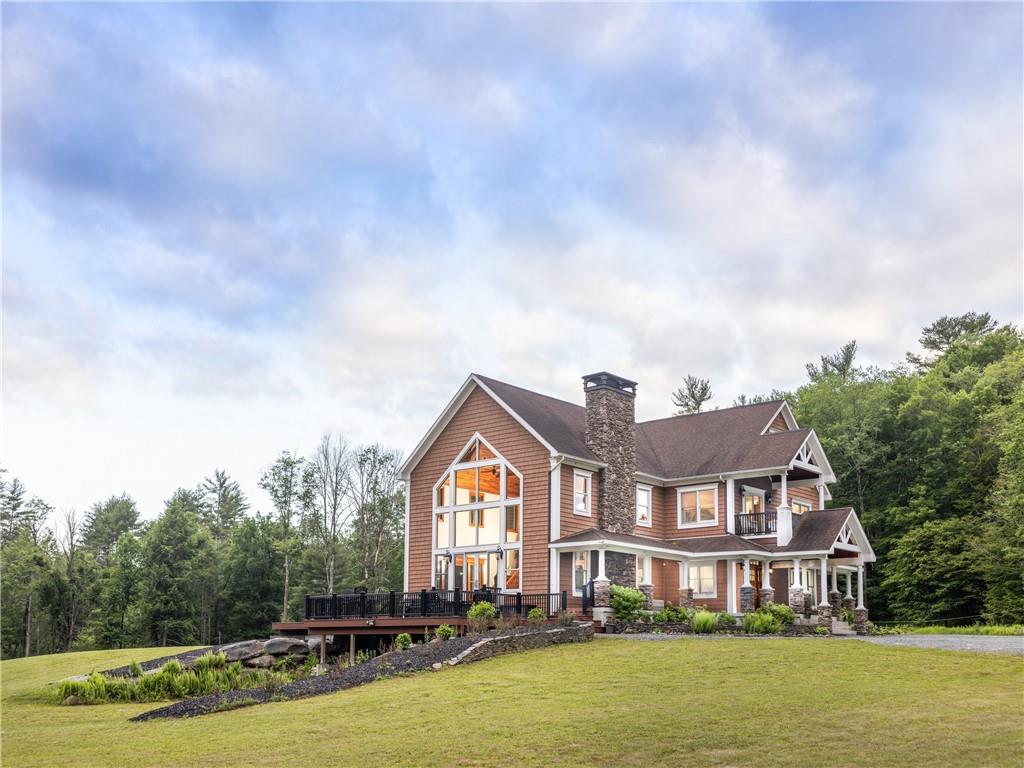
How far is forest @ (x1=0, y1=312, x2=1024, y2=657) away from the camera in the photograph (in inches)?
1761

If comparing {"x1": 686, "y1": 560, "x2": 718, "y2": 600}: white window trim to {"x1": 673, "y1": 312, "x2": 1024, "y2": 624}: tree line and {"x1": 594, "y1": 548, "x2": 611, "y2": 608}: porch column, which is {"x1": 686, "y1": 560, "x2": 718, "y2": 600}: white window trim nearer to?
{"x1": 594, "y1": 548, "x2": 611, "y2": 608}: porch column

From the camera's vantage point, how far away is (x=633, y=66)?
78.5 feet

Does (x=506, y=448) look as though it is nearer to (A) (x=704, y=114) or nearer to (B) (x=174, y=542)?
(A) (x=704, y=114)

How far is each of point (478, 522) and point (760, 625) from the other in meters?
11.1

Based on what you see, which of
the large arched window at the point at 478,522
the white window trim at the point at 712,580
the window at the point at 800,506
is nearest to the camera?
the large arched window at the point at 478,522

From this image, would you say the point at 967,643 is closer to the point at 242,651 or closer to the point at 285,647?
the point at 285,647

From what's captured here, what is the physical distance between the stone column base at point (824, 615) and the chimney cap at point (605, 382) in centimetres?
1003

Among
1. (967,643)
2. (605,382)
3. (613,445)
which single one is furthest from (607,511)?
(967,643)

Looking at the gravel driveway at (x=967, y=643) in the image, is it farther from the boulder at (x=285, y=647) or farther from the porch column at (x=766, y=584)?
the boulder at (x=285, y=647)

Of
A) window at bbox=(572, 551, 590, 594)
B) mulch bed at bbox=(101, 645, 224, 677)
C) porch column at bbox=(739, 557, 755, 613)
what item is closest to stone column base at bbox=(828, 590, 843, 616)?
porch column at bbox=(739, 557, 755, 613)

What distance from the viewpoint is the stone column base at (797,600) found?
33594mm

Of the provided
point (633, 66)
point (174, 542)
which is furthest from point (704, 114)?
point (174, 542)

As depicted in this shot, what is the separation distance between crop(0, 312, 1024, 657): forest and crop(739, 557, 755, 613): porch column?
12.7 metres

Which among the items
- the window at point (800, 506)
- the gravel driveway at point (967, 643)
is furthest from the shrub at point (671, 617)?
the window at point (800, 506)
